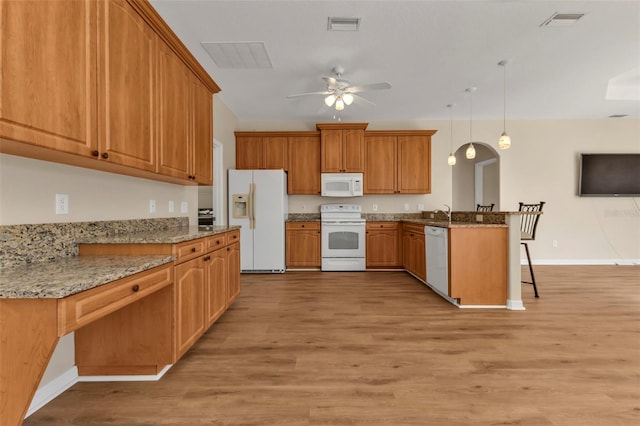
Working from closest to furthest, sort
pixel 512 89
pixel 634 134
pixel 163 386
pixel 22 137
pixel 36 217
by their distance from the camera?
pixel 22 137, pixel 36 217, pixel 163 386, pixel 512 89, pixel 634 134

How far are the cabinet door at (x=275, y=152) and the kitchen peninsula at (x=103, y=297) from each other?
2.66 meters

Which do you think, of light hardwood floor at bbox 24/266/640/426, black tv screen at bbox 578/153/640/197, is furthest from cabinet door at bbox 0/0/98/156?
black tv screen at bbox 578/153/640/197

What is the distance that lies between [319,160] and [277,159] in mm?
752

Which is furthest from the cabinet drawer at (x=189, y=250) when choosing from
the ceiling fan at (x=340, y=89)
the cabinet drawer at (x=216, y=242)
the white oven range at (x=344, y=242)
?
the white oven range at (x=344, y=242)

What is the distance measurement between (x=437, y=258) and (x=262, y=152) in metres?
3.40

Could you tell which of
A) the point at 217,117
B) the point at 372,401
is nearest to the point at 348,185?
the point at 217,117

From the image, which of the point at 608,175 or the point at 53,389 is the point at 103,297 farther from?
the point at 608,175

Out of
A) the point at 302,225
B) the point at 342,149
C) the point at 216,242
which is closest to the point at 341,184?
the point at 342,149

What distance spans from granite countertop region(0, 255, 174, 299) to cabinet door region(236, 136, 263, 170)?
3.72 m

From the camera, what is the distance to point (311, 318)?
2918mm

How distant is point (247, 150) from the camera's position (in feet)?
17.4

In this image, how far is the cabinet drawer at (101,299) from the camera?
1.10 m

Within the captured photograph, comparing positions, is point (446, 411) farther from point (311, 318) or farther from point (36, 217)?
point (36, 217)

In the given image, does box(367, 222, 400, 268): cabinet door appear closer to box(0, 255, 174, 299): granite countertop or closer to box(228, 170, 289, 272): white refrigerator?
box(228, 170, 289, 272): white refrigerator
